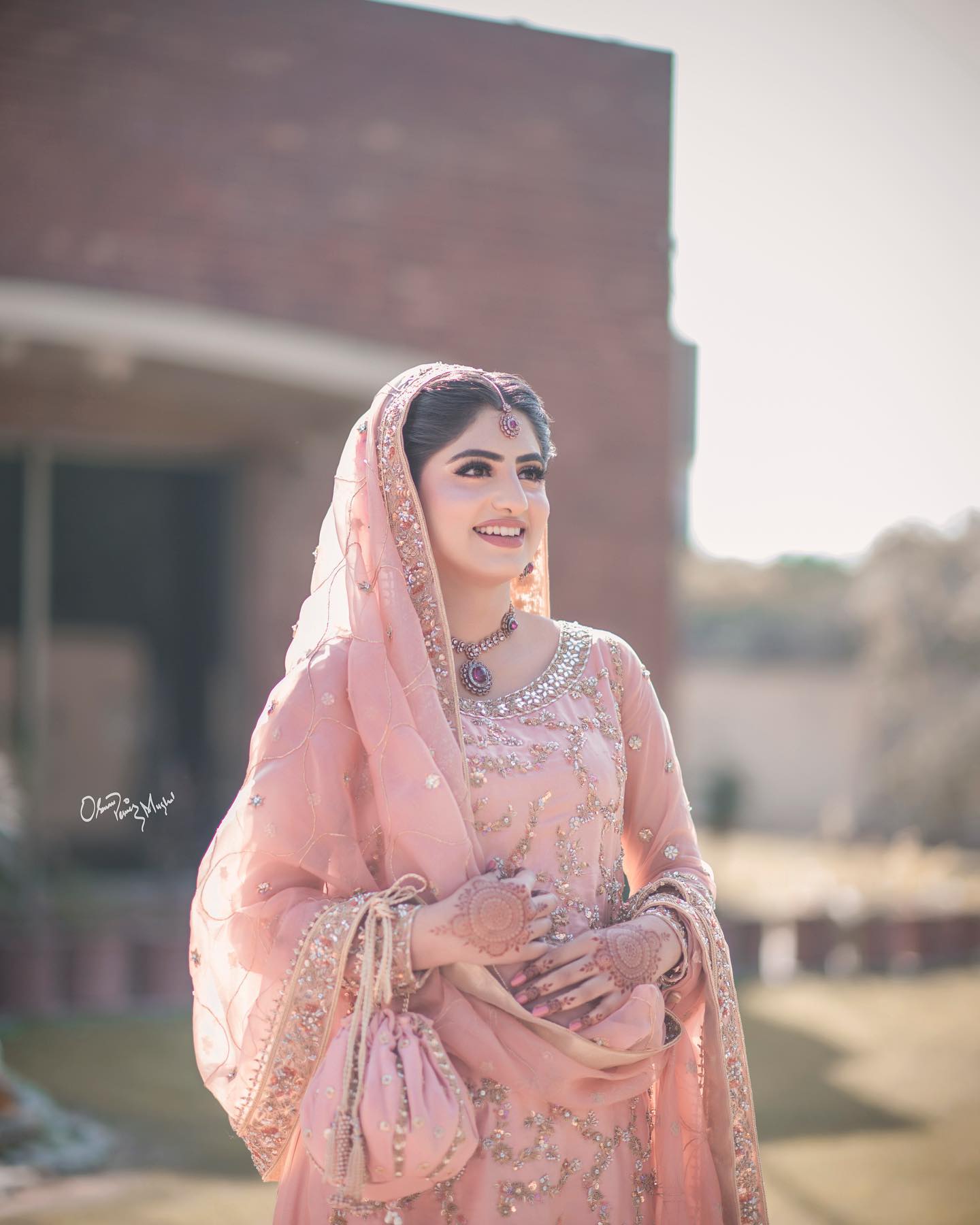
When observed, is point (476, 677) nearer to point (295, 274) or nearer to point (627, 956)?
point (627, 956)

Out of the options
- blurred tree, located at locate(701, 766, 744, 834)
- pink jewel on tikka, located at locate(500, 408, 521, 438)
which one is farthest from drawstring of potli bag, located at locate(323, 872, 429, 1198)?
blurred tree, located at locate(701, 766, 744, 834)

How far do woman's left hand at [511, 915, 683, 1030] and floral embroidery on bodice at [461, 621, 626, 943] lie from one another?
55 millimetres

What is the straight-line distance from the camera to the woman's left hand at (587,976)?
1562 millimetres

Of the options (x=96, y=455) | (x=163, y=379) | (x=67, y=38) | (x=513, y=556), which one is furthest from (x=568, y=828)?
(x=96, y=455)

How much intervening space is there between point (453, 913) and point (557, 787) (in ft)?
0.79

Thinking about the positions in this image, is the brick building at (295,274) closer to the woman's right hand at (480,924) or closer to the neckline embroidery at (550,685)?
the neckline embroidery at (550,685)

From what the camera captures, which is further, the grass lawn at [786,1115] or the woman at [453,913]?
the grass lawn at [786,1115]

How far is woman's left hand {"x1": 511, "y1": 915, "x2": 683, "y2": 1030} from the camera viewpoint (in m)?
1.56

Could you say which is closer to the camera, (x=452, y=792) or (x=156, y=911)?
(x=452, y=792)

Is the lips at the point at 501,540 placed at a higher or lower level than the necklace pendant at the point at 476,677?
higher

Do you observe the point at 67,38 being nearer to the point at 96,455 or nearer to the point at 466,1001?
the point at 96,455

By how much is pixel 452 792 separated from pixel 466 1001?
0.27 m

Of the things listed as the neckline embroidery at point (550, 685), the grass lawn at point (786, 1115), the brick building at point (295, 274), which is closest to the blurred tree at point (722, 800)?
the grass lawn at point (786, 1115)

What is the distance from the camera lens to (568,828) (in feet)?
5.42
